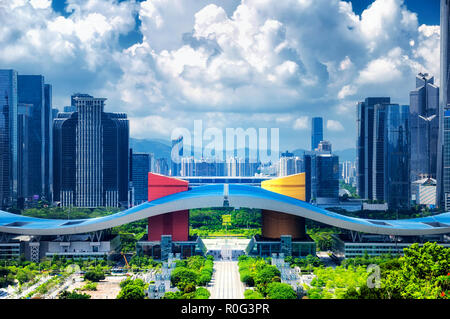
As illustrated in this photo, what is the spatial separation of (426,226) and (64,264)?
9335 millimetres

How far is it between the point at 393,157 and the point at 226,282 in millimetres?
17963

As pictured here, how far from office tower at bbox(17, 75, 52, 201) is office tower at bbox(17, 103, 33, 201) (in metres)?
0.42

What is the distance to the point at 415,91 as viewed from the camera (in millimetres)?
24016

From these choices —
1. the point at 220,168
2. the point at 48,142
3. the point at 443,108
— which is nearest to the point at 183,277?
the point at 220,168

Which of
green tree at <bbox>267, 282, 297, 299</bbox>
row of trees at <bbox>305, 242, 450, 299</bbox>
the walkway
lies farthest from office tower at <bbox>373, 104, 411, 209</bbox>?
green tree at <bbox>267, 282, 297, 299</bbox>

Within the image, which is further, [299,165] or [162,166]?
[299,165]

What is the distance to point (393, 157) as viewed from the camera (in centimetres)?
2367

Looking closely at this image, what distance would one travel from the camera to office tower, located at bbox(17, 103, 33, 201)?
23.4 metres

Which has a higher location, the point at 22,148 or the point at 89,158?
the point at 22,148

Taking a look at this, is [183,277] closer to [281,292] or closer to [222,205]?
[281,292]
